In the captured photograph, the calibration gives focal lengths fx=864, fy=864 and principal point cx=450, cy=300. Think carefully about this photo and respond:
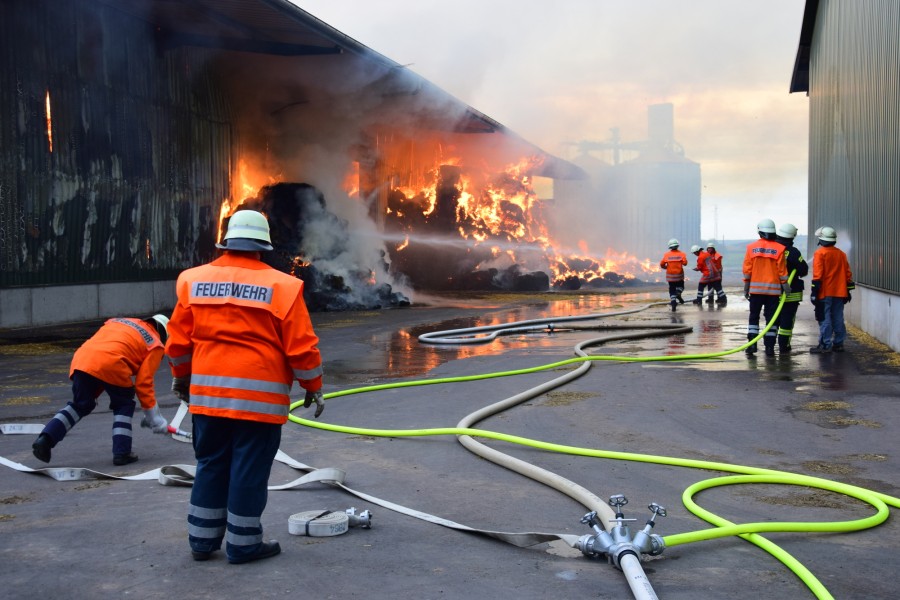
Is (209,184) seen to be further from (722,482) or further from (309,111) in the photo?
(722,482)

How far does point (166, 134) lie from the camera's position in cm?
2153

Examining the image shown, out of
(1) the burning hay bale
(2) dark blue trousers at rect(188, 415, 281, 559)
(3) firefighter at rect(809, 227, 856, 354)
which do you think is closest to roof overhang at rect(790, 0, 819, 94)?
(1) the burning hay bale

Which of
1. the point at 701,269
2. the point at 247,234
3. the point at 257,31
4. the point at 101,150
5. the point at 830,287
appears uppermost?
the point at 257,31

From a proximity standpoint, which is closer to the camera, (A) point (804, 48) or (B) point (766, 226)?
(B) point (766, 226)

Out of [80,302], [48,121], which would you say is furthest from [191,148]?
[80,302]

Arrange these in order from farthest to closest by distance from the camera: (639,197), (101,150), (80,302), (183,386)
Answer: (639,197) → (101,150) → (80,302) → (183,386)

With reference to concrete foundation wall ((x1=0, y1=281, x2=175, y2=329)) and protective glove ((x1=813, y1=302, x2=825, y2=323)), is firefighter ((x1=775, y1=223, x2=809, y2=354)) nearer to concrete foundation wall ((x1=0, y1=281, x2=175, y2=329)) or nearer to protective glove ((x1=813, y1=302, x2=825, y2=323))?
protective glove ((x1=813, y1=302, x2=825, y2=323))

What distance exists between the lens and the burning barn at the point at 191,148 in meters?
17.4

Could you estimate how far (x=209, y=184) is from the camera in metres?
23.4

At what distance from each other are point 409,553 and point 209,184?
68.3 ft

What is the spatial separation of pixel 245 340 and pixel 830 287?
32.0 ft

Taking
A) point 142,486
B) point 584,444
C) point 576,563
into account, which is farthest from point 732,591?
point 142,486

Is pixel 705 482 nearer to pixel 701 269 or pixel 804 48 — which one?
pixel 701 269

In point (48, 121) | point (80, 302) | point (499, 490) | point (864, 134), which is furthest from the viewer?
point (80, 302)
